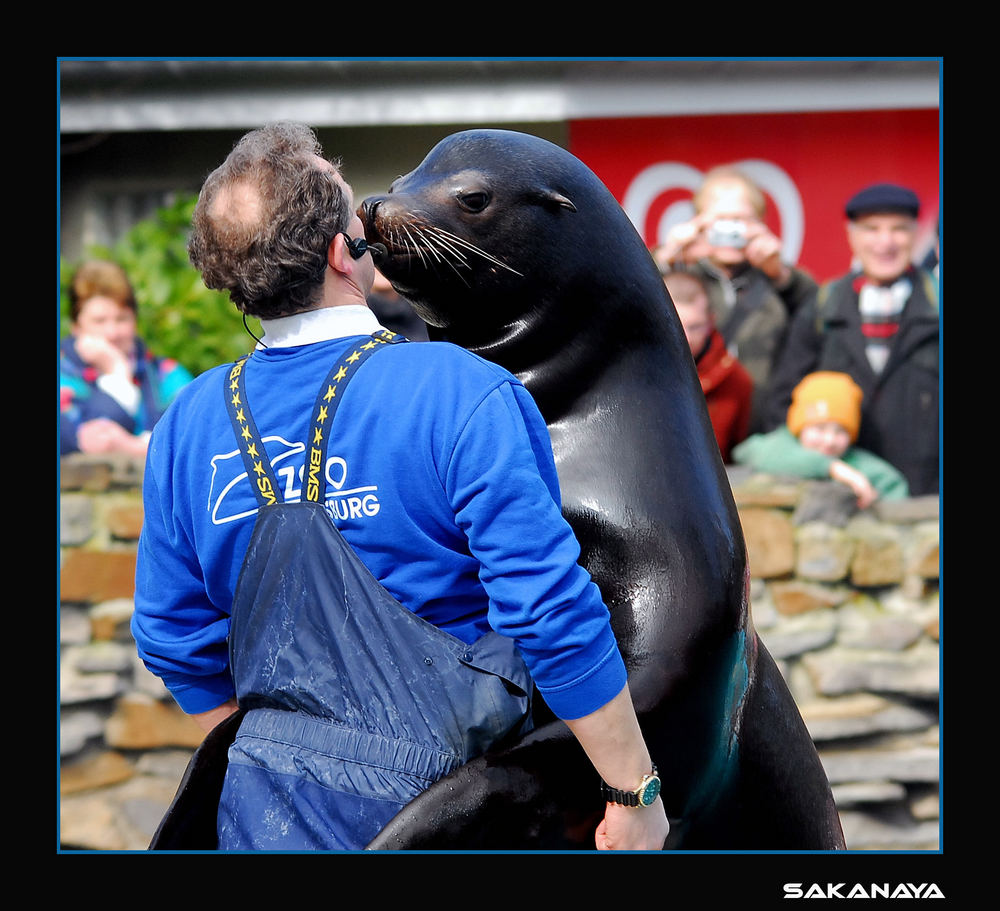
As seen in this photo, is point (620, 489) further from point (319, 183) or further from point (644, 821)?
point (319, 183)

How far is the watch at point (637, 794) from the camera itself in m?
1.86

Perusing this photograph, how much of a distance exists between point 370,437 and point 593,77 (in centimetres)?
483

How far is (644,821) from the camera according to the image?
1.91 metres

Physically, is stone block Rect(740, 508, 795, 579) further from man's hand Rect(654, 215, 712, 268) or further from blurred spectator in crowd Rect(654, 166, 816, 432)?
man's hand Rect(654, 215, 712, 268)

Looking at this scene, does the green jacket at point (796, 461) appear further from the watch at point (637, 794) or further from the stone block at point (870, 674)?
the watch at point (637, 794)

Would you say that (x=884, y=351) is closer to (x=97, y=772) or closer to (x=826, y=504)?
(x=826, y=504)

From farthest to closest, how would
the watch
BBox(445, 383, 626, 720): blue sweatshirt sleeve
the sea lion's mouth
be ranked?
the sea lion's mouth < the watch < BBox(445, 383, 626, 720): blue sweatshirt sleeve

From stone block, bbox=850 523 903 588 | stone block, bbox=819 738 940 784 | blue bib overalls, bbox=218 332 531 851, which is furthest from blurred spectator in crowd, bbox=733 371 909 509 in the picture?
blue bib overalls, bbox=218 332 531 851

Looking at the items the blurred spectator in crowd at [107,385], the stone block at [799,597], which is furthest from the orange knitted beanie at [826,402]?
the blurred spectator in crowd at [107,385]

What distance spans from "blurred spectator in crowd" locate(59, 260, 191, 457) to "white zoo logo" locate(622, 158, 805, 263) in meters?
2.54

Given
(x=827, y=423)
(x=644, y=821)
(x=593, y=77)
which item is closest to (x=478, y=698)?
(x=644, y=821)

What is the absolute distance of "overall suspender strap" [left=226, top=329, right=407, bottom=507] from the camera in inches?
70.2

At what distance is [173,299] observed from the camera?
20.7 feet

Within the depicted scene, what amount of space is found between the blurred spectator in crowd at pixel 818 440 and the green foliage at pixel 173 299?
254cm
